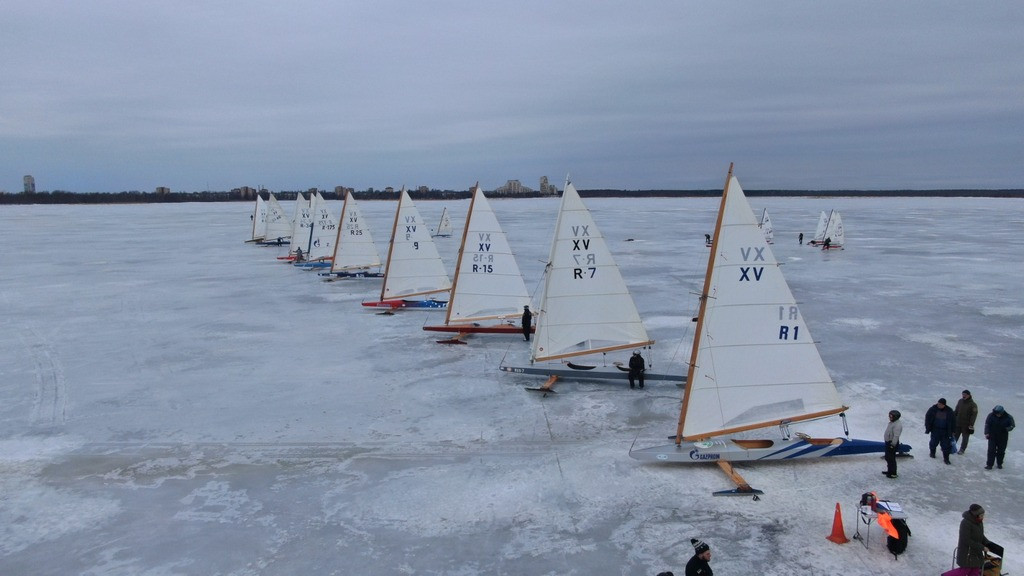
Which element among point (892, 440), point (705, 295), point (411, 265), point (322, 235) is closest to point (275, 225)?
point (322, 235)

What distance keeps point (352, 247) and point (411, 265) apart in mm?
7485

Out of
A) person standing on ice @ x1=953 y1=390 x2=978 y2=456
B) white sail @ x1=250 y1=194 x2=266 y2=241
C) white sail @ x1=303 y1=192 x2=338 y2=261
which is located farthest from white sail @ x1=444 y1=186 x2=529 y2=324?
white sail @ x1=250 y1=194 x2=266 y2=241

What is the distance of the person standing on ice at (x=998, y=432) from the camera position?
8234mm

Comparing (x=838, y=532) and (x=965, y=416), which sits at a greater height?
(x=965, y=416)

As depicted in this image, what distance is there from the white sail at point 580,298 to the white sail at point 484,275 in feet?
11.4

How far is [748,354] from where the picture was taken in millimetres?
8664

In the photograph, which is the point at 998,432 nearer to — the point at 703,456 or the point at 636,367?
the point at 703,456

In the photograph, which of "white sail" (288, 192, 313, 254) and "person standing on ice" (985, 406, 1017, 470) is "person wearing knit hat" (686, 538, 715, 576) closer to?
"person standing on ice" (985, 406, 1017, 470)

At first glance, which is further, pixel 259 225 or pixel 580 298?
pixel 259 225

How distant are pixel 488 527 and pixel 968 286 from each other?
21377 mm

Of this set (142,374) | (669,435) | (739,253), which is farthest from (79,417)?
(739,253)

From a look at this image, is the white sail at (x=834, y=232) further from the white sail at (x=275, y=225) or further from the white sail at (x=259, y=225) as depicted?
the white sail at (x=259, y=225)

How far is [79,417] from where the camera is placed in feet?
36.1

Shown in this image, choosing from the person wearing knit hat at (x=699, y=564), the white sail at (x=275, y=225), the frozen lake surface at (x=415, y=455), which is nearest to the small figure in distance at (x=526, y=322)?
the frozen lake surface at (x=415, y=455)
